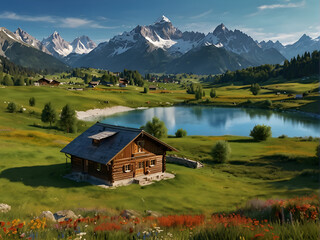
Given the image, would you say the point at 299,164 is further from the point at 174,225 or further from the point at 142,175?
the point at 174,225

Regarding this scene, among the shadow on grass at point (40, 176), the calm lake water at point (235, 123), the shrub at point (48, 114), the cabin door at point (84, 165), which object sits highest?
the shrub at point (48, 114)

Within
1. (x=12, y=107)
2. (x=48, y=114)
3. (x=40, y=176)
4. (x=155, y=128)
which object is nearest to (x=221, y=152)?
(x=155, y=128)

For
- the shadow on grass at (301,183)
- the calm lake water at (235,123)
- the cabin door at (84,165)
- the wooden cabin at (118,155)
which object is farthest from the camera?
the calm lake water at (235,123)

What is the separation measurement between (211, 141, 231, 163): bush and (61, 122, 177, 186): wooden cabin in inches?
616

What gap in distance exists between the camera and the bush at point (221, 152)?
49.3 m

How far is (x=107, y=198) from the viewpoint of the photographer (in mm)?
27094

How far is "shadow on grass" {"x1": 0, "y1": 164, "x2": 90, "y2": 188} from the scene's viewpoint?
30.7 m

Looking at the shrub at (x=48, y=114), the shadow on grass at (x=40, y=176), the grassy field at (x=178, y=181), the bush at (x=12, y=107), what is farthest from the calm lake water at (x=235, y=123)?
the shadow on grass at (x=40, y=176)

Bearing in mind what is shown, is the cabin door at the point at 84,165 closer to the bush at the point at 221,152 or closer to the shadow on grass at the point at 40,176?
the shadow on grass at the point at 40,176

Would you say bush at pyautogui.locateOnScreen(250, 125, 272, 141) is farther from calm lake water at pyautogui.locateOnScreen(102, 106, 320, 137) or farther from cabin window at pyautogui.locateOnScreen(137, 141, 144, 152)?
cabin window at pyautogui.locateOnScreen(137, 141, 144, 152)

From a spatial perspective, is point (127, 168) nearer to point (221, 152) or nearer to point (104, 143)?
point (104, 143)

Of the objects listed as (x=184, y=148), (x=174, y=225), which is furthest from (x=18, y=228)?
(x=184, y=148)

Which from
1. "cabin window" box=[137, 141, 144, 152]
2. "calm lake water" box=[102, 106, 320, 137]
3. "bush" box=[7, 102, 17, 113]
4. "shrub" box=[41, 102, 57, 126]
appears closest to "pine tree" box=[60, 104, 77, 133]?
"shrub" box=[41, 102, 57, 126]

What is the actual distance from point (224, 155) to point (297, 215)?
128ft
